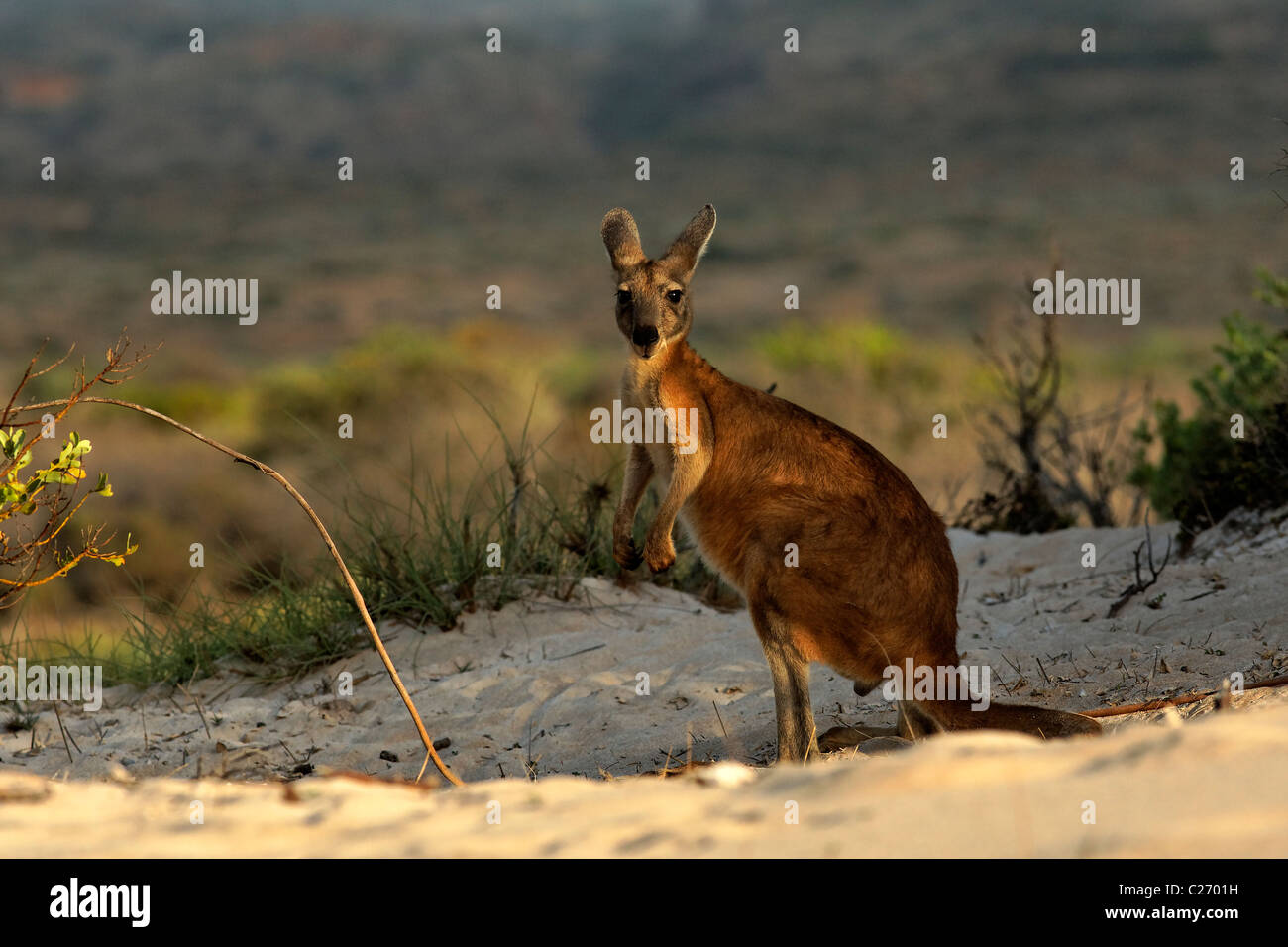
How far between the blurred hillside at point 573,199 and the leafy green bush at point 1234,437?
8.50 metres

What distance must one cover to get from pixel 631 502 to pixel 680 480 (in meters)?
0.43

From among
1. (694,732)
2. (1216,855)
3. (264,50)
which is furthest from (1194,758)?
(264,50)

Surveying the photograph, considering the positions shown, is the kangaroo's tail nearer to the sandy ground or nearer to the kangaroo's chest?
the sandy ground

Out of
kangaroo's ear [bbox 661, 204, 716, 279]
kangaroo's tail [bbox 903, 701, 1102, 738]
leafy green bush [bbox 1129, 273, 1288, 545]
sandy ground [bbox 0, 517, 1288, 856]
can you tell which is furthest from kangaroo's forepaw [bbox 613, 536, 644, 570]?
leafy green bush [bbox 1129, 273, 1288, 545]

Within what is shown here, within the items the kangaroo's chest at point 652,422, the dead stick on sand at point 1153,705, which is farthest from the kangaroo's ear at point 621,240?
the dead stick on sand at point 1153,705

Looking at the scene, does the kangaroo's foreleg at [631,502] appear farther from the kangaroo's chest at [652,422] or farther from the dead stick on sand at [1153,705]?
→ the dead stick on sand at [1153,705]

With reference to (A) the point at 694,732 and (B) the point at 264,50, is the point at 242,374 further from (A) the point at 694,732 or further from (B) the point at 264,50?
(B) the point at 264,50

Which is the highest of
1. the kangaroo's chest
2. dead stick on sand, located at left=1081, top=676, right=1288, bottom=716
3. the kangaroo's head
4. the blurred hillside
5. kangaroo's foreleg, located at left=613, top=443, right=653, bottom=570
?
the blurred hillside

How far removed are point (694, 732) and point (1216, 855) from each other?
3.36 m

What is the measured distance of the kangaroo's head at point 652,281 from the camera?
519 centimetres

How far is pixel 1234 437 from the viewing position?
24.5ft

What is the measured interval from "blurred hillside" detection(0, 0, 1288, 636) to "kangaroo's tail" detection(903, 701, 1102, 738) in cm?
1264

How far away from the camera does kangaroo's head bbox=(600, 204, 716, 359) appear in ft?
17.0

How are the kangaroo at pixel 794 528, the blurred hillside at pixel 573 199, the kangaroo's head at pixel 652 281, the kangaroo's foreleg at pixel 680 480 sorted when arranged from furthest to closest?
the blurred hillside at pixel 573 199 < the kangaroo's head at pixel 652 281 < the kangaroo's foreleg at pixel 680 480 < the kangaroo at pixel 794 528
